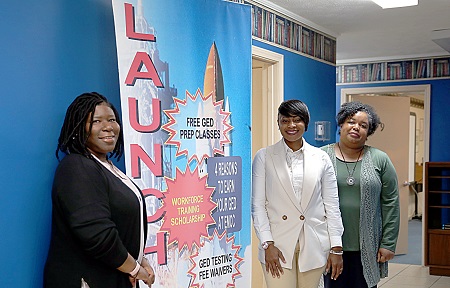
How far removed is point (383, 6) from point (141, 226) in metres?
2.85

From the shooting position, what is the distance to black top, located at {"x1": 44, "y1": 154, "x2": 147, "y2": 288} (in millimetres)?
1929

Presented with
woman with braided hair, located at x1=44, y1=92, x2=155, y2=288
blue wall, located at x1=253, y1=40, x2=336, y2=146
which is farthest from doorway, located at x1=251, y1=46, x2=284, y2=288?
woman with braided hair, located at x1=44, y1=92, x2=155, y2=288

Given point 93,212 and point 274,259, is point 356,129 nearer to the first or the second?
point 274,259

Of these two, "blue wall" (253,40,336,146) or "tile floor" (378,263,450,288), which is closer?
"blue wall" (253,40,336,146)

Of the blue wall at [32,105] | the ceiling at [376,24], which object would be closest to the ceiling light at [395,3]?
the ceiling at [376,24]

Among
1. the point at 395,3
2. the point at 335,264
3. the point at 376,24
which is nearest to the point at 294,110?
the point at 335,264

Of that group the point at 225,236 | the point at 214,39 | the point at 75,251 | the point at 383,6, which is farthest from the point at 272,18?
the point at 75,251

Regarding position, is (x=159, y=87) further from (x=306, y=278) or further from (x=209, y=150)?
(x=306, y=278)

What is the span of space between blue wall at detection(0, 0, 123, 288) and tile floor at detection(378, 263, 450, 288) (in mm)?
4116

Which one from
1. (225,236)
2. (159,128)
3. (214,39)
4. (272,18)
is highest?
(272,18)

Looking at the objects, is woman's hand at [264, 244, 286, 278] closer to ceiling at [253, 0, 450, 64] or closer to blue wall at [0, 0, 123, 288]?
blue wall at [0, 0, 123, 288]

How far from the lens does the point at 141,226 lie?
219cm

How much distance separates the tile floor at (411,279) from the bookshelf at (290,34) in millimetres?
2284

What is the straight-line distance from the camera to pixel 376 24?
5.00 m
